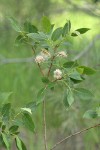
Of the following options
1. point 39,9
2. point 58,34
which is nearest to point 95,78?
point 39,9

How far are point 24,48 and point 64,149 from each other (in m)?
0.80

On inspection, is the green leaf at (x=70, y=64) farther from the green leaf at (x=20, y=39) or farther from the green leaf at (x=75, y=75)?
the green leaf at (x=20, y=39)

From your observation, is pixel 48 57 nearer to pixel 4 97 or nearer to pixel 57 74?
pixel 57 74

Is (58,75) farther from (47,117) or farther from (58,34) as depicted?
(47,117)

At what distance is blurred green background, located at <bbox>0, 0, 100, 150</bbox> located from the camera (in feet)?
10.1

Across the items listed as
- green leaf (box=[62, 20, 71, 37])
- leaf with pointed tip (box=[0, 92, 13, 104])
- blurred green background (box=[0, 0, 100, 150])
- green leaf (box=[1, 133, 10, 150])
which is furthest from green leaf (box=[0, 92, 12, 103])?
blurred green background (box=[0, 0, 100, 150])

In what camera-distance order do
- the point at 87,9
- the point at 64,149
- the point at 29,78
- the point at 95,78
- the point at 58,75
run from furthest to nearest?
1. the point at 87,9
2. the point at 64,149
3. the point at 29,78
4. the point at 95,78
5. the point at 58,75

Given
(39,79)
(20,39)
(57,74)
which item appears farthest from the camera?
(39,79)

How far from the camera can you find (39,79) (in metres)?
3.38

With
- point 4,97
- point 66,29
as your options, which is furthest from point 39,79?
point 66,29

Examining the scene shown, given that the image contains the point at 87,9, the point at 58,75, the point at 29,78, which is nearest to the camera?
the point at 58,75

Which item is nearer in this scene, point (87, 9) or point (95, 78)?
point (95, 78)

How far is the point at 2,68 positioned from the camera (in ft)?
11.8

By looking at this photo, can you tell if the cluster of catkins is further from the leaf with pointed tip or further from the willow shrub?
the leaf with pointed tip
